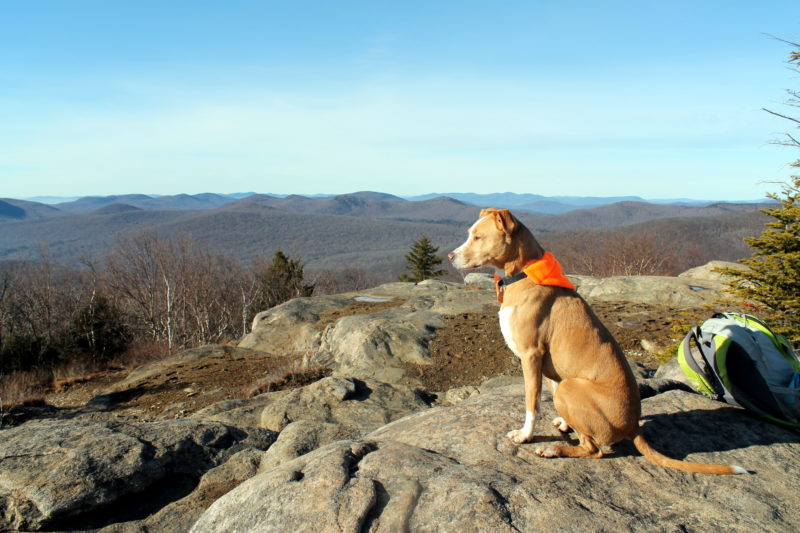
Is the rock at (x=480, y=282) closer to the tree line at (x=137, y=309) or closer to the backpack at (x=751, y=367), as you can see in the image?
the tree line at (x=137, y=309)

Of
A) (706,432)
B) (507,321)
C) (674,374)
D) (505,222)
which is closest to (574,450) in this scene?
(507,321)

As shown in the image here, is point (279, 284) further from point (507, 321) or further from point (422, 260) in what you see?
point (507, 321)

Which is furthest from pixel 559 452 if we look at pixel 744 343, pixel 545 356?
pixel 744 343

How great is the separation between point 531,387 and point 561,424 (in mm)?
717

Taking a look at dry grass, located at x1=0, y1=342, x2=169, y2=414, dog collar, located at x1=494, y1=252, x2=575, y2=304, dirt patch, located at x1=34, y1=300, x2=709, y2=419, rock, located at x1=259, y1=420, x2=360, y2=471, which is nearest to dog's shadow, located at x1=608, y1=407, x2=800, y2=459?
dog collar, located at x1=494, y1=252, x2=575, y2=304

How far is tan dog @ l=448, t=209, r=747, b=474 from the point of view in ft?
12.5

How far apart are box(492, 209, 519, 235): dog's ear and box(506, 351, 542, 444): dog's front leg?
1002 mm

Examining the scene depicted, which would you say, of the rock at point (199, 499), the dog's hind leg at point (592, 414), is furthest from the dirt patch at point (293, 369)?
the dog's hind leg at point (592, 414)

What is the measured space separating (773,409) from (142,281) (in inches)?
1349

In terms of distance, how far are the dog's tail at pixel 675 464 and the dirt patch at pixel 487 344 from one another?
6432 millimetres

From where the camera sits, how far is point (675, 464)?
370 centimetres

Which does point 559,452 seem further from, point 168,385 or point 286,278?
point 286,278

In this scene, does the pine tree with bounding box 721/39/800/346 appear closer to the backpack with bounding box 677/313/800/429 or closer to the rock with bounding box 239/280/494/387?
the backpack with bounding box 677/313/800/429

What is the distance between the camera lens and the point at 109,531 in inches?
180
